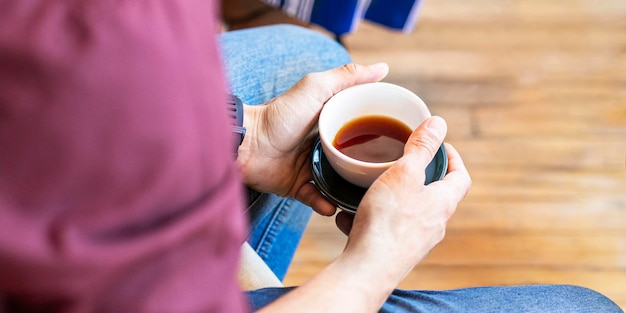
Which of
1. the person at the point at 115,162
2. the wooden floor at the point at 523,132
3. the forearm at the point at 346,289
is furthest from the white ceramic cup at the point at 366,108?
the wooden floor at the point at 523,132

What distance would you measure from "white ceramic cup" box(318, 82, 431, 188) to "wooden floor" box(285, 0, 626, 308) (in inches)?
20.8

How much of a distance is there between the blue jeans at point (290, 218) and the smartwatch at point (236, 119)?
0.10 m

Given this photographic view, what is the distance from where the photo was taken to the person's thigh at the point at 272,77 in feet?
2.78

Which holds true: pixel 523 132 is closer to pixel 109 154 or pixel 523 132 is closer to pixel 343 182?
pixel 343 182

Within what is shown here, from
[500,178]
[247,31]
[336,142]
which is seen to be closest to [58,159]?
[336,142]

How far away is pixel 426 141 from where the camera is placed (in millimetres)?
693

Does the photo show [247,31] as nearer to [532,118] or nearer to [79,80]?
[79,80]

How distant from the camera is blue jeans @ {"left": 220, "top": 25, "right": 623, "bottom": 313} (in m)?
0.71

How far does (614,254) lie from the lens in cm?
124

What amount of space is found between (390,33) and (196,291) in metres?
1.25

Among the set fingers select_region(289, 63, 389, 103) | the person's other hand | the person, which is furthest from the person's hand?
the person

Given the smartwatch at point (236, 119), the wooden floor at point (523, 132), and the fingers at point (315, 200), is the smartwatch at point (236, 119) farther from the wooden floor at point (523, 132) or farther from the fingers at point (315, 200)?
the wooden floor at point (523, 132)

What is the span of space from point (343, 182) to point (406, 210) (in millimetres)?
115

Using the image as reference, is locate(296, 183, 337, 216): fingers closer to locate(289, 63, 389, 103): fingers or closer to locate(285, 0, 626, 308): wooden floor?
locate(289, 63, 389, 103): fingers
